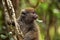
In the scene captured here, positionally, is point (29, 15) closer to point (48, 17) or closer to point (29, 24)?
point (29, 24)

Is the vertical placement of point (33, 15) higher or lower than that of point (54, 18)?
higher

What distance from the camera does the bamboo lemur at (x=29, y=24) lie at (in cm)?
420

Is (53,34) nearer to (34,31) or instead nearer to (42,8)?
(42,8)

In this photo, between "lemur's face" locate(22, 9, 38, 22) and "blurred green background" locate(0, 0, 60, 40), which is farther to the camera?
"blurred green background" locate(0, 0, 60, 40)

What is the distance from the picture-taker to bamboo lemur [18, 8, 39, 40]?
165 inches

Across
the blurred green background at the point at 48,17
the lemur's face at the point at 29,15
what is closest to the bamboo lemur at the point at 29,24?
the lemur's face at the point at 29,15

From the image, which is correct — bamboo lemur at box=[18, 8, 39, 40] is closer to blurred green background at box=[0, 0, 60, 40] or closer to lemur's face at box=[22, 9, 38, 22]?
lemur's face at box=[22, 9, 38, 22]

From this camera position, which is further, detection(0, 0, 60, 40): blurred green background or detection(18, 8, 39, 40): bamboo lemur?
detection(0, 0, 60, 40): blurred green background

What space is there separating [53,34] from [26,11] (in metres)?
1.20

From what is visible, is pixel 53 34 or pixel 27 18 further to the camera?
pixel 53 34

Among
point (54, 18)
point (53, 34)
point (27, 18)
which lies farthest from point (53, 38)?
point (27, 18)

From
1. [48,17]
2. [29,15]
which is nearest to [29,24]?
[29,15]

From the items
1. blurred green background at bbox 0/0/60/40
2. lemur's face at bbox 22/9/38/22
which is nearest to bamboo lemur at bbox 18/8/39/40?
lemur's face at bbox 22/9/38/22

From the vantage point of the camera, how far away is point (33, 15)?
421cm
